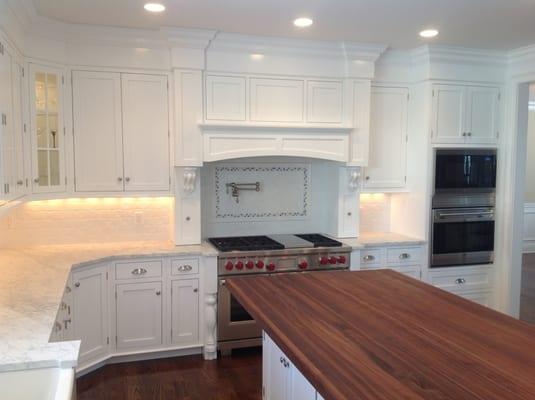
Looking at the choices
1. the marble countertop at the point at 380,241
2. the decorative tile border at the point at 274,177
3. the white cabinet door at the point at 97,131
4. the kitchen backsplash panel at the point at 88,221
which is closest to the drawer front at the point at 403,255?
the marble countertop at the point at 380,241

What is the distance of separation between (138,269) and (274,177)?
1.61 m

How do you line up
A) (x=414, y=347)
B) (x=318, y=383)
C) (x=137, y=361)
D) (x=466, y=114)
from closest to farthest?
(x=318, y=383) < (x=414, y=347) < (x=137, y=361) < (x=466, y=114)

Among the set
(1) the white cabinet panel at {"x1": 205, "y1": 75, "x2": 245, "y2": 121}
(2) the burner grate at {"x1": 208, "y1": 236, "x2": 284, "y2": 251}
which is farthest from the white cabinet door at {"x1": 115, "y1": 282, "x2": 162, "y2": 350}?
(1) the white cabinet panel at {"x1": 205, "y1": 75, "x2": 245, "y2": 121}

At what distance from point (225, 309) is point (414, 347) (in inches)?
97.7

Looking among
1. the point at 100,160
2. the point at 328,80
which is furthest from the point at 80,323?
the point at 328,80

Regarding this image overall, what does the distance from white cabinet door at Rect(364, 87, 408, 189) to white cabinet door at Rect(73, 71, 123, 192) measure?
2.34 m

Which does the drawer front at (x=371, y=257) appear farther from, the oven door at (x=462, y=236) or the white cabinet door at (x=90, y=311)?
the white cabinet door at (x=90, y=311)

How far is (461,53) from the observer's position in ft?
15.4

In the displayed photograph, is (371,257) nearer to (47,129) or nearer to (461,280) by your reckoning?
(461,280)

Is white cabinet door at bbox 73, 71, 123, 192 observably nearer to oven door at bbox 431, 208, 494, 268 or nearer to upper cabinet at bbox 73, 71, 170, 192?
upper cabinet at bbox 73, 71, 170, 192

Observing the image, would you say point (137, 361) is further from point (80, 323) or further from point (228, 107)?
point (228, 107)

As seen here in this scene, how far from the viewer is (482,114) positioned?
16.0 ft

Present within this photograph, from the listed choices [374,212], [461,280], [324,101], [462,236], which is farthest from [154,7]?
[461,280]

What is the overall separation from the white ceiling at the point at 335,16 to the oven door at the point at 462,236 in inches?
63.6
